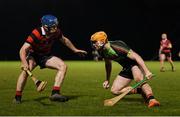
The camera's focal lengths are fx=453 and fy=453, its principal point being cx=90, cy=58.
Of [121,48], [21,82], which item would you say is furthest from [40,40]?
[121,48]

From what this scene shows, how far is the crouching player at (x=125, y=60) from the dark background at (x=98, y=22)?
107ft

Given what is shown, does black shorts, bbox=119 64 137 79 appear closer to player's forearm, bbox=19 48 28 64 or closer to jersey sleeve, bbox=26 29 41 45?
jersey sleeve, bbox=26 29 41 45

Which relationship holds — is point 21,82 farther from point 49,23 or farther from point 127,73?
Result: point 127,73

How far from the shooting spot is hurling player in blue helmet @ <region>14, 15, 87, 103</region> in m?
7.91

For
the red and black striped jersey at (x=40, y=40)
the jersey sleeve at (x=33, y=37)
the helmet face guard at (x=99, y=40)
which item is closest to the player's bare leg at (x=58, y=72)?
the red and black striped jersey at (x=40, y=40)

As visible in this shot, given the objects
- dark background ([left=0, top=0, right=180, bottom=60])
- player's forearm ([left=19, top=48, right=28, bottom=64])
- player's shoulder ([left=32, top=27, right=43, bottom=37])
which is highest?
dark background ([left=0, top=0, right=180, bottom=60])

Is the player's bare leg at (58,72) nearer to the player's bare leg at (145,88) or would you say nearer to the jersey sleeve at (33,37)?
the jersey sleeve at (33,37)

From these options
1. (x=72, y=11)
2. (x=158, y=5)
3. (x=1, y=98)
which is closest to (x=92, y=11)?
(x=72, y=11)

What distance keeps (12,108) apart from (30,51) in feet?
4.79

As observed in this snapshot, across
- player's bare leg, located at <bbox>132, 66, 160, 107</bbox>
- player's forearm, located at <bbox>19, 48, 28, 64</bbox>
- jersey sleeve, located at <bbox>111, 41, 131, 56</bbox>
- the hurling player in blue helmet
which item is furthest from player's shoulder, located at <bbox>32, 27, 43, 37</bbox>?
player's bare leg, located at <bbox>132, 66, 160, 107</bbox>

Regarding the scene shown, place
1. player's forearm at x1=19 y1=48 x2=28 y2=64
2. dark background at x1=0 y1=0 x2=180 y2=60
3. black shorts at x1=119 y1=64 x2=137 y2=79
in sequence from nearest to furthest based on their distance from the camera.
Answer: player's forearm at x1=19 y1=48 x2=28 y2=64 → black shorts at x1=119 y1=64 x2=137 y2=79 → dark background at x1=0 y1=0 x2=180 y2=60

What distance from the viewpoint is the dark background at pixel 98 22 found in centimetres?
4097

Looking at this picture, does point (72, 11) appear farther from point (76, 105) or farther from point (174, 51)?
point (76, 105)

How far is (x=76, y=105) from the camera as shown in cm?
763
